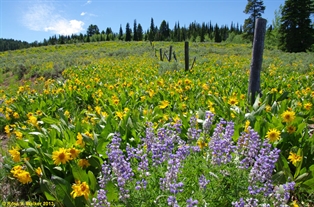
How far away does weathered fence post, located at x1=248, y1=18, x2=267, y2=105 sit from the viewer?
4309 mm

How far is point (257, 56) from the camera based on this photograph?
4406 millimetres

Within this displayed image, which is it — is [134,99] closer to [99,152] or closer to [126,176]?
[99,152]

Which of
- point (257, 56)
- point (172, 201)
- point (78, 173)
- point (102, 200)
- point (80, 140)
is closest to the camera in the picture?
point (172, 201)

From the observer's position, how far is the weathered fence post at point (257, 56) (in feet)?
14.1

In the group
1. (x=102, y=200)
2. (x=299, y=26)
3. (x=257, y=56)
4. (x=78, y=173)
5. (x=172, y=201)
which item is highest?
(x=299, y=26)

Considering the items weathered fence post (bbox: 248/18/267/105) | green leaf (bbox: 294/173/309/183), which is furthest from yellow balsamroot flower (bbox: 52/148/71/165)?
weathered fence post (bbox: 248/18/267/105)

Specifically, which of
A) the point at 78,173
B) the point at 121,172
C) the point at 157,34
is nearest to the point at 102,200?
the point at 121,172

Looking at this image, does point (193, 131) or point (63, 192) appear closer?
point (63, 192)

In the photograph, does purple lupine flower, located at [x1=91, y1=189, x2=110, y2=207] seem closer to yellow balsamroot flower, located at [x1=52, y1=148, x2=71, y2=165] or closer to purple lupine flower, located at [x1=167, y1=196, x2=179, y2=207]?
purple lupine flower, located at [x1=167, y1=196, x2=179, y2=207]

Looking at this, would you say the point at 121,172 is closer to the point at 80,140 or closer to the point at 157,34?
the point at 80,140

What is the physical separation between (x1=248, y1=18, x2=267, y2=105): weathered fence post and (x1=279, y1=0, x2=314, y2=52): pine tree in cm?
3750

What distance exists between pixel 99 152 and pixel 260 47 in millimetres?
3369

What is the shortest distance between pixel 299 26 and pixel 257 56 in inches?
1536

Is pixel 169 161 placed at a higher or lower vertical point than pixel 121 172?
higher
